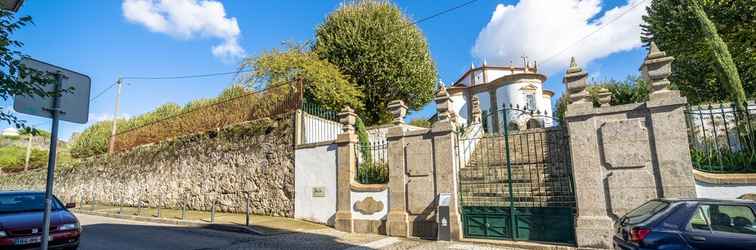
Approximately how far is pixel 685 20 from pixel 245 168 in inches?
701

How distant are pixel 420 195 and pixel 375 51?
10.7m

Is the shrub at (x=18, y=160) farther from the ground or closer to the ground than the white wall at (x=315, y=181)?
farther from the ground

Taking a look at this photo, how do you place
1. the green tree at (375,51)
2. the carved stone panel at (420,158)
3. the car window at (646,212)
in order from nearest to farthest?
the car window at (646,212) < the carved stone panel at (420,158) < the green tree at (375,51)

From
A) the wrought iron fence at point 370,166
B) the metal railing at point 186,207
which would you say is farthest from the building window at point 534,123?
the metal railing at point 186,207

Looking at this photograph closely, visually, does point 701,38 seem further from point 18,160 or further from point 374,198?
point 18,160

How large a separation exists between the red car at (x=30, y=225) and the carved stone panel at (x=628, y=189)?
9.63 metres

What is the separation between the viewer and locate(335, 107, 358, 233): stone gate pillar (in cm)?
970

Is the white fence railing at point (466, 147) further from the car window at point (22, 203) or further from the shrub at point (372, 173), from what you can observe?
the car window at point (22, 203)

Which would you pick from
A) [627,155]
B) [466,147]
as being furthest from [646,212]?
[466,147]

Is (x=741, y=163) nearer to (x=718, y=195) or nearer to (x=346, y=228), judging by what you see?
(x=718, y=195)

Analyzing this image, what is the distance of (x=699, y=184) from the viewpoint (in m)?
6.44

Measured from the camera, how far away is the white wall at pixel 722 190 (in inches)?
241

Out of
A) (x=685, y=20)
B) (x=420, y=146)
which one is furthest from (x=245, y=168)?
(x=685, y=20)

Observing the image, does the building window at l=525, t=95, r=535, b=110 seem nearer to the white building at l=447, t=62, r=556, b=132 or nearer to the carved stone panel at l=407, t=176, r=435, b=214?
the white building at l=447, t=62, r=556, b=132
